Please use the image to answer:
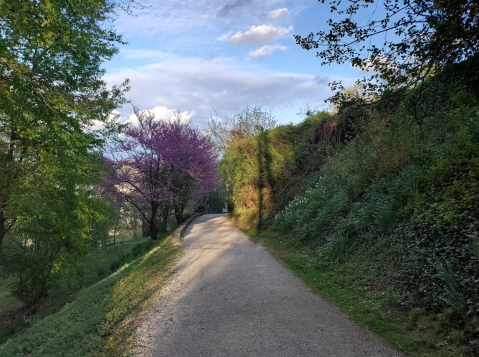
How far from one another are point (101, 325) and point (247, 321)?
7.99 feet

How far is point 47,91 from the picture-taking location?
7.13 meters

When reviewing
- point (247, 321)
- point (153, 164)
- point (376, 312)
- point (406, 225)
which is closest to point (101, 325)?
point (247, 321)

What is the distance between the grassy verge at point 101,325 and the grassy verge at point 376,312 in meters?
3.14

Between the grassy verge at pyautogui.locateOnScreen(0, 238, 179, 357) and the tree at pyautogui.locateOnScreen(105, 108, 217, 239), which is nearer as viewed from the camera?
the grassy verge at pyautogui.locateOnScreen(0, 238, 179, 357)

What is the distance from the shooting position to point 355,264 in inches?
222

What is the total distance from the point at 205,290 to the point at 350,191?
15.3 ft

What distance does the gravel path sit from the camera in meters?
3.36

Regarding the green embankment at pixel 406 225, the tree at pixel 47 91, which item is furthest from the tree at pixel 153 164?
the green embankment at pixel 406 225

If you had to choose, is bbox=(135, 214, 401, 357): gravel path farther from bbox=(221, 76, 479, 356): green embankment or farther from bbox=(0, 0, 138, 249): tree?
bbox=(0, 0, 138, 249): tree

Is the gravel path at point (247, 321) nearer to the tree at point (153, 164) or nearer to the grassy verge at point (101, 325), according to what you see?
the grassy verge at point (101, 325)

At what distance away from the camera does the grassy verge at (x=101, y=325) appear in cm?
401

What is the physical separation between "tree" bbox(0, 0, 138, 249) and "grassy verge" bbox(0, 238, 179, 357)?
4101 millimetres

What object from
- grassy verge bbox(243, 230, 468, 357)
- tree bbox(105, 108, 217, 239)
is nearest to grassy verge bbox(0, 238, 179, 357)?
grassy verge bbox(243, 230, 468, 357)

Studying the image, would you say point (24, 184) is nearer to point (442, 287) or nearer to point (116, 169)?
point (116, 169)
